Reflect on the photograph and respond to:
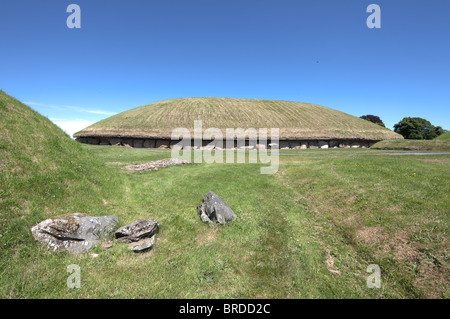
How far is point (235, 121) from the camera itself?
5634cm

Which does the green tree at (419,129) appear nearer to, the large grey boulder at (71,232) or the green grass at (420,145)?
the green grass at (420,145)

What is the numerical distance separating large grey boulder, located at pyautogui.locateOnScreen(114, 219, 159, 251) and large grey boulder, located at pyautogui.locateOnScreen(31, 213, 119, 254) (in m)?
0.67

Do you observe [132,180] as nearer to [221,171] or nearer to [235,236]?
[221,171]

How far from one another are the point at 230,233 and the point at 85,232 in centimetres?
602

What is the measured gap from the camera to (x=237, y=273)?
21.7 ft

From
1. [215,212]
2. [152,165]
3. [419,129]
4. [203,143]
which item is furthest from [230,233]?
[419,129]

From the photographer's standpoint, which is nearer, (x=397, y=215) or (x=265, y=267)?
(x=265, y=267)

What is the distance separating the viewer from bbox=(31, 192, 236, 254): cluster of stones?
702cm

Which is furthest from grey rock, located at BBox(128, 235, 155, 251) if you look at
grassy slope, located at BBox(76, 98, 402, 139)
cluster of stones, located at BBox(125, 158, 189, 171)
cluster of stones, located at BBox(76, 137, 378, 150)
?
grassy slope, located at BBox(76, 98, 402, 139)

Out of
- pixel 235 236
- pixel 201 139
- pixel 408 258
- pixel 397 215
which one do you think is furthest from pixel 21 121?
pixel 201 139

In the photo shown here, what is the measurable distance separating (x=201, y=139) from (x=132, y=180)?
1212 inches

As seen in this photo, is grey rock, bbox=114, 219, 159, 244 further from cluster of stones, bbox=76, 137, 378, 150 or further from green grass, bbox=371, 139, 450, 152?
green grass, bbox=371, 139, 450, 152
